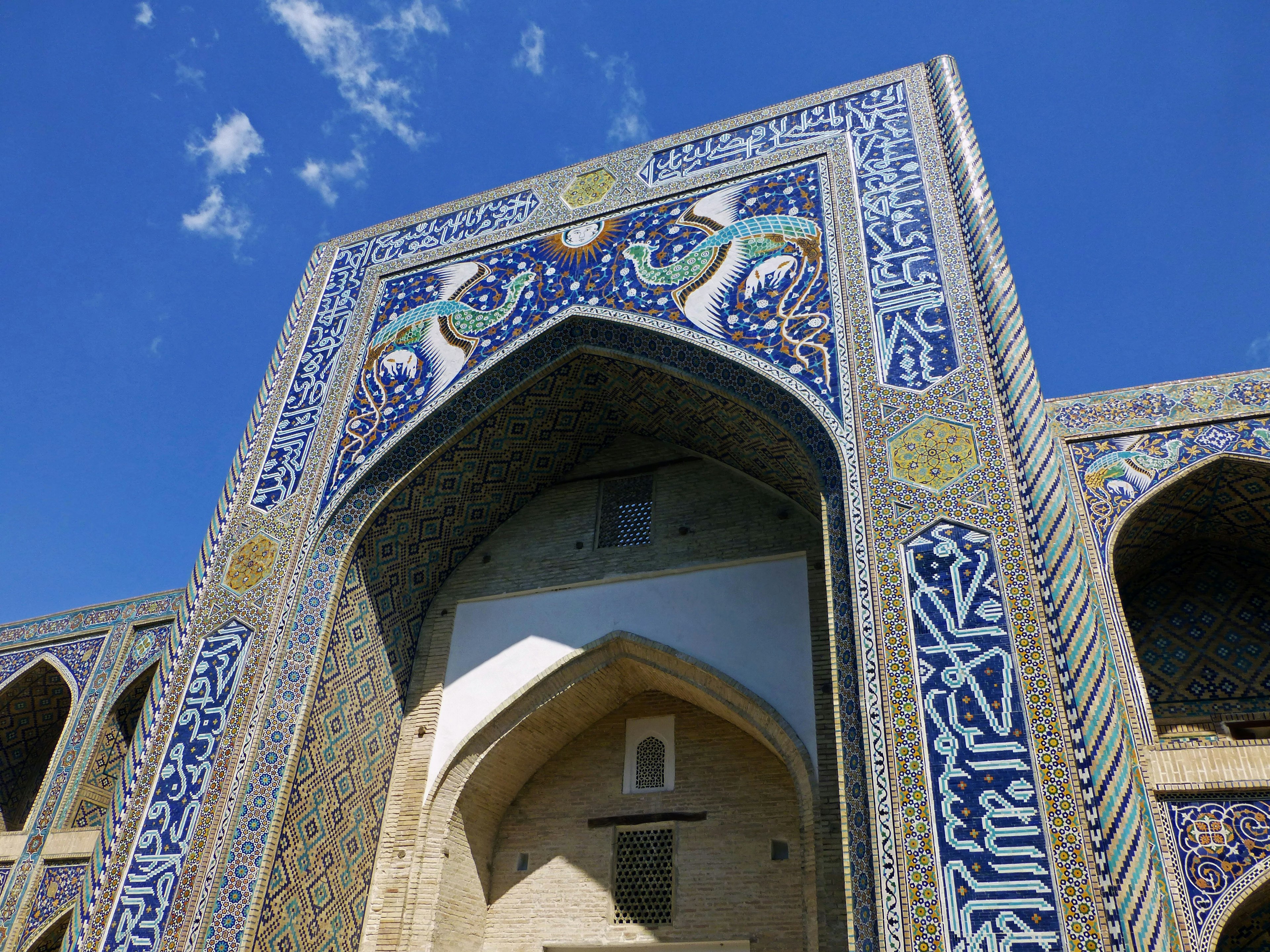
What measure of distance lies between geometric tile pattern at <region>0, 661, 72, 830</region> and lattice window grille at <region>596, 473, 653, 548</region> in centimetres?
501

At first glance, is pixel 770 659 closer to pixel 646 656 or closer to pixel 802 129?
pixel 646 656

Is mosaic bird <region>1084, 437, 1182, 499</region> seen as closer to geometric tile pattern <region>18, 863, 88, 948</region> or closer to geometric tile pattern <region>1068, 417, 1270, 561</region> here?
geometric tile pattern <region>1068, 417, 1270, 561</region>

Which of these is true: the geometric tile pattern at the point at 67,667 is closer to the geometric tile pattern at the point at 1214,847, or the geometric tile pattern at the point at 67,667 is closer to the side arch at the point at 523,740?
the side arch at the point at 523,740

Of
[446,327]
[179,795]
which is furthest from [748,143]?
[179,795]

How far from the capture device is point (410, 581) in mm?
6809

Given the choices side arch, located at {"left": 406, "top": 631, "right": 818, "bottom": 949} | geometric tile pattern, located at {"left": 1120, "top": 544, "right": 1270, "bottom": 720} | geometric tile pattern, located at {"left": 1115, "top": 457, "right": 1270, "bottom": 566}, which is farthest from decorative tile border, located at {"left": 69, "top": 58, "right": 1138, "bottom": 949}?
geometric tile pattern, located at {"left": 1120, "top": 544, "right": 1270, "bottom": 720}

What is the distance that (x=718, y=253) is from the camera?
20.5ft

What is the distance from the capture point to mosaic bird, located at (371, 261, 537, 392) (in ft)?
21.9

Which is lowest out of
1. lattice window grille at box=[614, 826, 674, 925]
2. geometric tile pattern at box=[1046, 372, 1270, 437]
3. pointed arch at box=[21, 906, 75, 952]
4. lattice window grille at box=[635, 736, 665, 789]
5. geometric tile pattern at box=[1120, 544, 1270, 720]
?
pointed arch at box=[21, 906, 75, 952]

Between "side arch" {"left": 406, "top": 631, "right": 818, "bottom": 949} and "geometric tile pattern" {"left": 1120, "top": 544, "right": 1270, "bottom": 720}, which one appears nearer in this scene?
"geometric tile pattern" {"left": 1120, "top": 544, "right": 1270, "bottom": 720}

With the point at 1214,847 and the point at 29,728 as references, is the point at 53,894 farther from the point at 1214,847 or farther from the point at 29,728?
the point at 1214,847

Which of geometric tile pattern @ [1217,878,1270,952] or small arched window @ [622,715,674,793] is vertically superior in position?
small arched window @ [622,715,674,793]

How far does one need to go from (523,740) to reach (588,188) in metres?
3.83

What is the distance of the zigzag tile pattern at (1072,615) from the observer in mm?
3488
